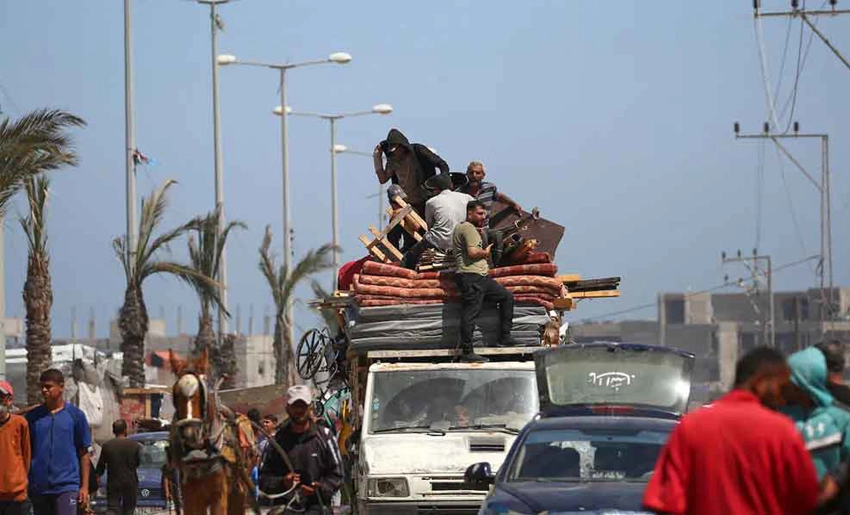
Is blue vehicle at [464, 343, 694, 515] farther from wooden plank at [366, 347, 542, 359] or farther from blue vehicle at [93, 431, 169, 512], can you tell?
blue vehicle at [93, 431, 169, 512]

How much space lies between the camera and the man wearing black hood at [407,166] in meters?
21.4

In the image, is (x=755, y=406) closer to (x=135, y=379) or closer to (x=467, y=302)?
(x=467, y=302)

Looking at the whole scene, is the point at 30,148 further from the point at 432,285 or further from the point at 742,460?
the point at 742,460

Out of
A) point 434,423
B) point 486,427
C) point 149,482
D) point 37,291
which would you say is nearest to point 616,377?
point 486,427

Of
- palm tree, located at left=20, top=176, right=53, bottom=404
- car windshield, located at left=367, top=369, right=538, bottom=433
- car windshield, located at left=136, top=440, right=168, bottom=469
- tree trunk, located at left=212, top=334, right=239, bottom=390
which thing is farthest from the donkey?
tree trunk, located at left=212, top=334, right=239, bottom=390

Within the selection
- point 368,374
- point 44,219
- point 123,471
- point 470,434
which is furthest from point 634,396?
point 44,219

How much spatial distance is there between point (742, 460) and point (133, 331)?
29626 mm

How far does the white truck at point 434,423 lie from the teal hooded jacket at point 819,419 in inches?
293

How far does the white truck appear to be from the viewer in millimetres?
16391

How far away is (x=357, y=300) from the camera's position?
746 inches

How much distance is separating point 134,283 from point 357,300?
17.5 meters

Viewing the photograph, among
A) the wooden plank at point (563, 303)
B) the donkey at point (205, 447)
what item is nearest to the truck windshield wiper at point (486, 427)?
the wooden plank at point (563, 303)

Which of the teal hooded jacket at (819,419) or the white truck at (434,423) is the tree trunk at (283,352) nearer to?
the white truck at (434,423)

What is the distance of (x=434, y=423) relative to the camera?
1747 cm
